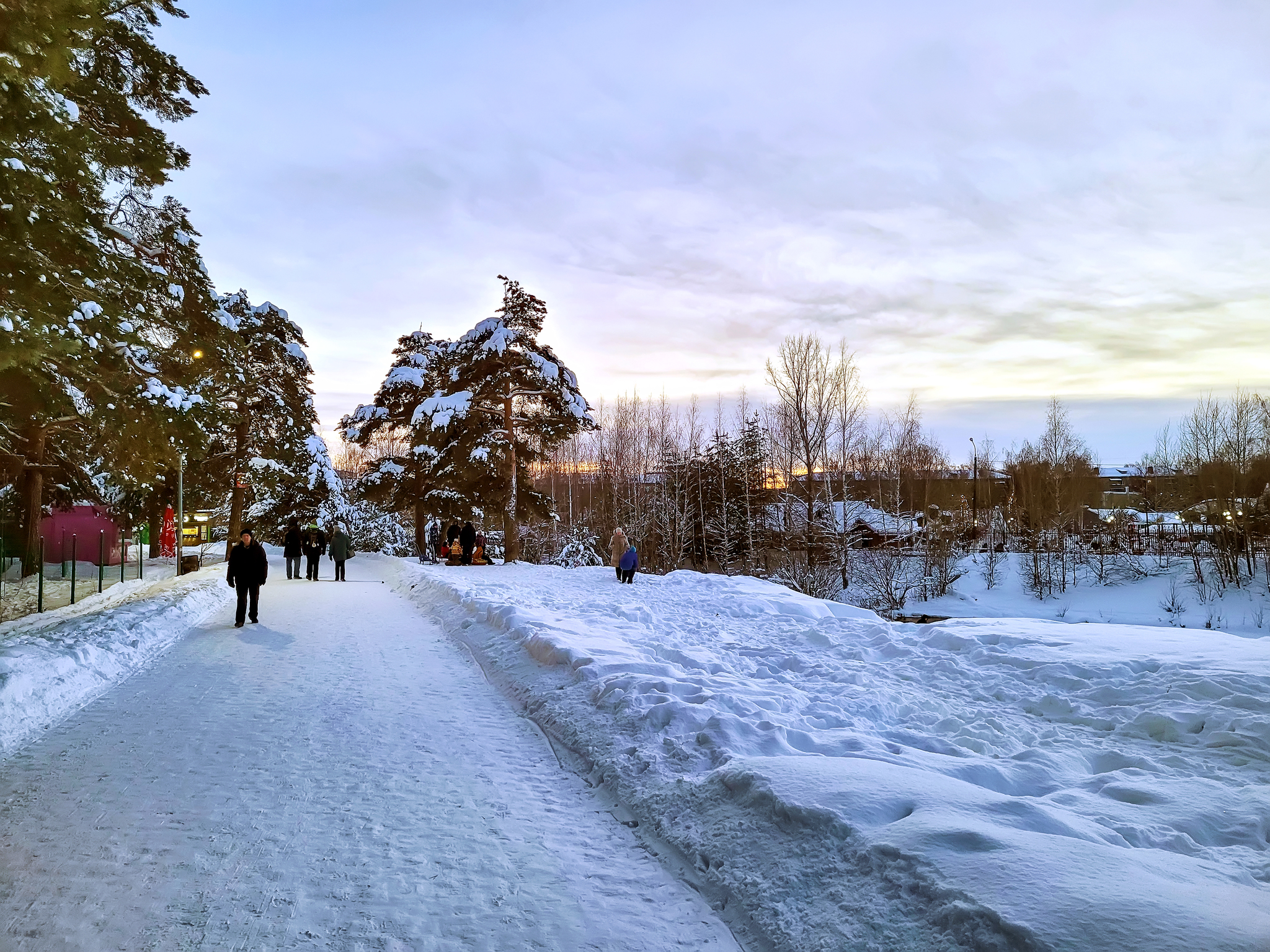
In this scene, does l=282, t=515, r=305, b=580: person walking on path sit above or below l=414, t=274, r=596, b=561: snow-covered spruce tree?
below

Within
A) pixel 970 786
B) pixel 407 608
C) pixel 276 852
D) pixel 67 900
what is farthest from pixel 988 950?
pixel 407 608

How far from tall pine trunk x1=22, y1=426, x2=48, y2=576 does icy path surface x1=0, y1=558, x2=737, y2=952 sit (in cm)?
1477

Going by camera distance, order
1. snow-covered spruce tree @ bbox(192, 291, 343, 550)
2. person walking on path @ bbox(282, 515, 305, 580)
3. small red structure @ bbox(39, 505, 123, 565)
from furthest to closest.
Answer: snow-covered spruce tree @ bbox(192, 291, 343, 550)
person walking on path @ bbox(282, 515, 305, 580)
small red structure @ bbox(39, 505, 123, 565)

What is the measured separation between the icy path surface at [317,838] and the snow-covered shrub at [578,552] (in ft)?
97.1

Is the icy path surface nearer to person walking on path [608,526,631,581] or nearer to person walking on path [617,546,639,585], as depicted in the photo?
person walking on path [617,546,639,585]

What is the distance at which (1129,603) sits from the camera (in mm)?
31891

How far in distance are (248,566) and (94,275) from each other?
230 inches

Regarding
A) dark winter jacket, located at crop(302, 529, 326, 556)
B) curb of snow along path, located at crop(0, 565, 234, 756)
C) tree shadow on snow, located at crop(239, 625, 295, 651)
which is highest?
dark winter jacket, located at crop(302, 529, 326, 556)

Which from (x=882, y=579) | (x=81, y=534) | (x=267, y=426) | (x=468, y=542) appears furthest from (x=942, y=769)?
(x=267, y=426)

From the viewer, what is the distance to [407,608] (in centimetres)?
1752

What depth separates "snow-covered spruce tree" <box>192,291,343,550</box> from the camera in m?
35.4

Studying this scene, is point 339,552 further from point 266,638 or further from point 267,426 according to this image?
point 266,638

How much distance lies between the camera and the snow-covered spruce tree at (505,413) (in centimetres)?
3256

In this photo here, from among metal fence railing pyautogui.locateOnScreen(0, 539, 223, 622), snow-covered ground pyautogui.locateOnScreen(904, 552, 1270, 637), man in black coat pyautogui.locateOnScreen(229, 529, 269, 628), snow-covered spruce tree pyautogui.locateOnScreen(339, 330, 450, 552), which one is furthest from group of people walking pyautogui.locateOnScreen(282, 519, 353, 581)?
snow-covered ground pyautogui.locateOnScreen(904, 552, 1270, 637)
